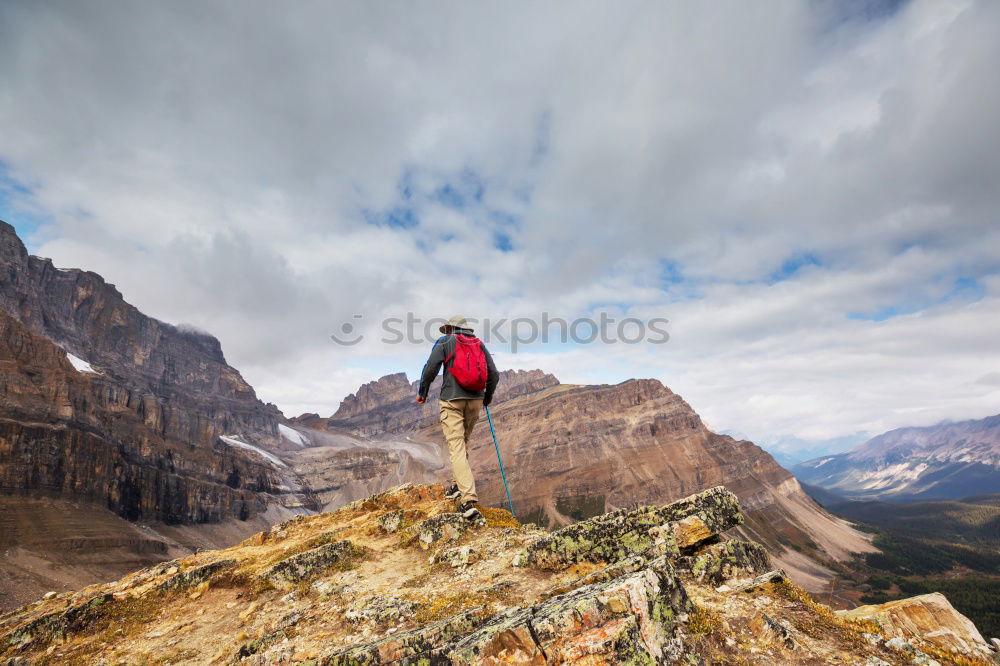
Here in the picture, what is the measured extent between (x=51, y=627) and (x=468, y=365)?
11.7 metres

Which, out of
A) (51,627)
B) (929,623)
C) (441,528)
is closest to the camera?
(929,623)

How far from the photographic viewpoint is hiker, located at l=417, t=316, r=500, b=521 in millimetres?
13219

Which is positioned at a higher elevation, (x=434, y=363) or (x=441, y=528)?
(x=434, y=363)

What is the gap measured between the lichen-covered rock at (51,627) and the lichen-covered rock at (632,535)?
36.4 feet

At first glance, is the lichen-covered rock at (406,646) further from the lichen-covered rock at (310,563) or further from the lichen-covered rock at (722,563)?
the lichen-covered rock at (310,563)

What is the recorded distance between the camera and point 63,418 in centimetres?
18450

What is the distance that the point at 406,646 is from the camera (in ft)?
21.1

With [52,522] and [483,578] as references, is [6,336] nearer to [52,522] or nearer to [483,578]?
[52,522]

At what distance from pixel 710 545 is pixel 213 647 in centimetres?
1013

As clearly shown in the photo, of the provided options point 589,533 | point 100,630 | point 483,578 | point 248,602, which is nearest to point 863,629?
point 589,533

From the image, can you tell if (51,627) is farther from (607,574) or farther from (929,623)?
(929,623)

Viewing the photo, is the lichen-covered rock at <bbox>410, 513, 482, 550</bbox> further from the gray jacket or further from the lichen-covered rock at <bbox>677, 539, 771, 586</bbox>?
the lichen-covered rock at <bbox>677, 539, 771, 586</bbox>

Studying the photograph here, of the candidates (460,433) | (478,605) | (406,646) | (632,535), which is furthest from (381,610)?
(460,433)

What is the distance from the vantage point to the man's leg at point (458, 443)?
13880 mm
